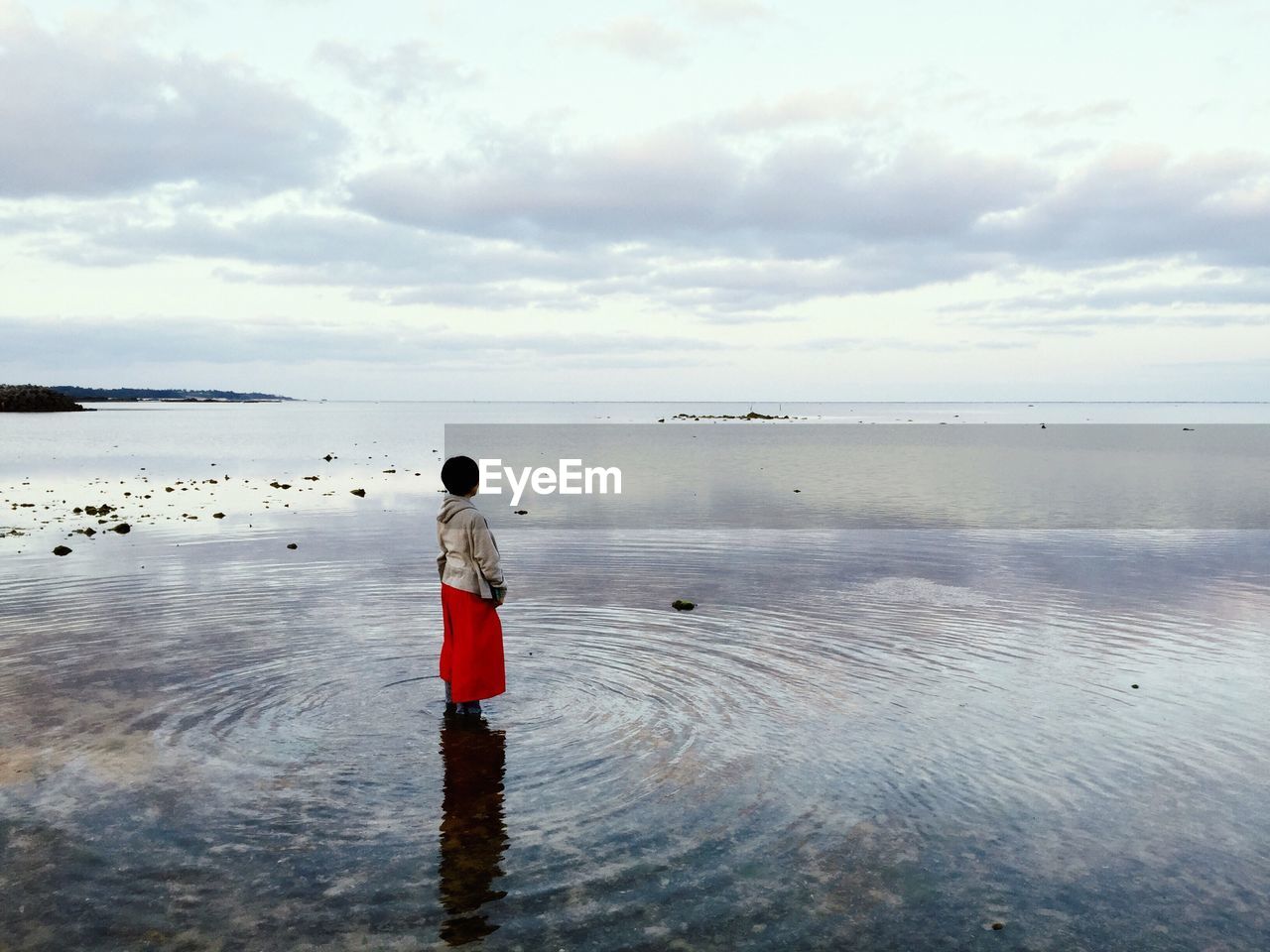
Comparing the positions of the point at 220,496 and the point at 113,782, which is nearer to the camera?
the point at 113,782

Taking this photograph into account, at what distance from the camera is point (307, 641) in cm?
1366

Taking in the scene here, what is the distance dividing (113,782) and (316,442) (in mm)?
87889

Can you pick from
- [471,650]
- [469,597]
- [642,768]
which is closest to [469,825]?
[642,768]

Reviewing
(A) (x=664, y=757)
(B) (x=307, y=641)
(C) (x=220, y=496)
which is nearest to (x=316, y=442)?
(C) (x=220, y=496)

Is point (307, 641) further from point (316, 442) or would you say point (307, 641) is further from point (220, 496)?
point (316, 442)

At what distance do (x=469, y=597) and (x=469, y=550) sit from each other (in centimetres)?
50

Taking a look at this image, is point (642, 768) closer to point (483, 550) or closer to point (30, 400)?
point (483, 550)

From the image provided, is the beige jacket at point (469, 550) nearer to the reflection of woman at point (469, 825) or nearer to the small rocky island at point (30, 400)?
the reflection of woman at point (469, 825)

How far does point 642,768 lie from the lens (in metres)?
8.85

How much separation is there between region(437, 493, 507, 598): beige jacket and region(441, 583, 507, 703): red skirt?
5.1 inches

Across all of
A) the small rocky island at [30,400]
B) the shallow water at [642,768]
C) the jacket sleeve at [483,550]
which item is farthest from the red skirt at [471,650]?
the small rocky island at [30,400]

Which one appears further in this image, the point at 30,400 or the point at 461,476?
the point at 30,400

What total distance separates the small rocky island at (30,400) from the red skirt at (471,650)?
19260 cm

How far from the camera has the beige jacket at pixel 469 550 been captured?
10281 millimetres
